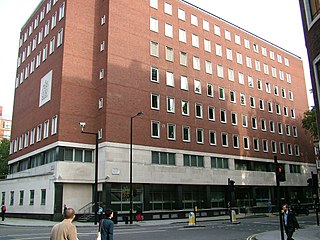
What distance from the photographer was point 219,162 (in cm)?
4616

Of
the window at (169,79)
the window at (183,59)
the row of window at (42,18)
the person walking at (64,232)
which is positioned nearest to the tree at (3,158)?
the row of window at (42,18)

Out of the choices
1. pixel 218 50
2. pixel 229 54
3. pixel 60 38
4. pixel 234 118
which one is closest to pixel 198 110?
pixel 234 118

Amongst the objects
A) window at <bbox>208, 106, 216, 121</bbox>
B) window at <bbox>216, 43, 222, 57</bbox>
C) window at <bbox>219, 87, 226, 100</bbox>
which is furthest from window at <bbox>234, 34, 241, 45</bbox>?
window at <bbox>208, 106, 216, 121</bbox>

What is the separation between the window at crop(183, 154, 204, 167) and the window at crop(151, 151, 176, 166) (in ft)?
6.07

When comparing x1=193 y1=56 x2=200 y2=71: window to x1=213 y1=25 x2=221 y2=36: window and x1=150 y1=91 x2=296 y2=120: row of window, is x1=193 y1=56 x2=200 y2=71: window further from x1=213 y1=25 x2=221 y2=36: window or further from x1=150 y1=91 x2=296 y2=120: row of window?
x1=213 y1=25 x2=221 y2=36: window

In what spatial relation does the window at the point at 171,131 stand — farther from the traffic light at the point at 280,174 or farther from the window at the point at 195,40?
the traffic light at the point at 280,174

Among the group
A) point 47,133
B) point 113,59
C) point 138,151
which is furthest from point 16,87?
point 138,151

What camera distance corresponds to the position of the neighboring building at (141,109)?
36.6m

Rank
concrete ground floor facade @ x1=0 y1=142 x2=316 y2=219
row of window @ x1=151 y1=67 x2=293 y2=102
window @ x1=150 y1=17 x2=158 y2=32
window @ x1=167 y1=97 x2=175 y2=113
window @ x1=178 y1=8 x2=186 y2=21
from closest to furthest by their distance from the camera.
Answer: concrete ground floor facade @ x1=0 y1=142 x2=316 y2=219, row of window @ x1=151 y1=67 x2=293 y2=102, window @ x1=167 y1=97 x2=175 y2=113, window @ x1=150 y1=17 x2=158 y2=32, window @ x1=178 y1=8 x2=186 y2=21

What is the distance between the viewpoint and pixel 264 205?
165 ft

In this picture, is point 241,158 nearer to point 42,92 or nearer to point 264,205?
point 264,205

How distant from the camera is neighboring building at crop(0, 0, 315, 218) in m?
36.6

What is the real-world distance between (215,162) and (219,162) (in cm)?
81

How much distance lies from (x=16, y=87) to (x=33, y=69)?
7.74m
